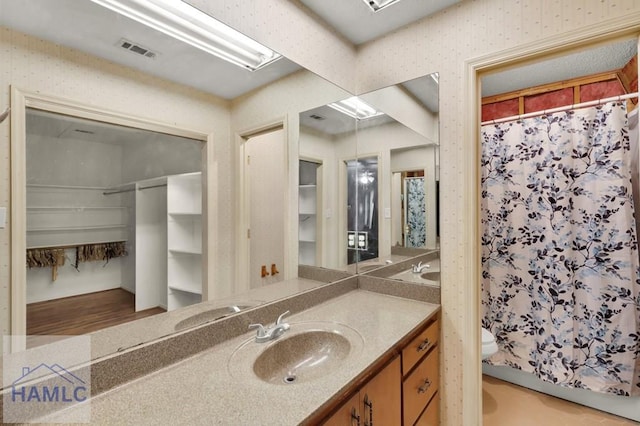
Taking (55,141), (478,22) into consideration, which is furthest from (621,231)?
(55,141)

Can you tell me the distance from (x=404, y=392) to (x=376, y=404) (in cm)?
28

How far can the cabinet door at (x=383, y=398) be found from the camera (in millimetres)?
1016

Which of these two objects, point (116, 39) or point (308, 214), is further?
point (308, 214)

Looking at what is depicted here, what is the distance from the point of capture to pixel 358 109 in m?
1.98

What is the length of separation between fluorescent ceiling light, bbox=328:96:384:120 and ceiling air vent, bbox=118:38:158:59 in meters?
1.16

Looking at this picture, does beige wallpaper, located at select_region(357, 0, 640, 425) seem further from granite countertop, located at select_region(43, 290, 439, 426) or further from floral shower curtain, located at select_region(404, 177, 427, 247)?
granite countertop, located at select_region(43, 290, 439, 426)

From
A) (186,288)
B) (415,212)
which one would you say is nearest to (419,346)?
(415,212)

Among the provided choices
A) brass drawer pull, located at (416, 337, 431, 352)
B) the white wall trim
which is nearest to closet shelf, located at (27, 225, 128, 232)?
brass drawer pull, located at (416, 337, 431, 352)

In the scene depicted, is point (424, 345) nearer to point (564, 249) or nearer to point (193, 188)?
point (193, 188)

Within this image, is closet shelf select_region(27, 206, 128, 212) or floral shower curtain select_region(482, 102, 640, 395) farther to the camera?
floral shower curtain select_region(482, 102, 640, 395)

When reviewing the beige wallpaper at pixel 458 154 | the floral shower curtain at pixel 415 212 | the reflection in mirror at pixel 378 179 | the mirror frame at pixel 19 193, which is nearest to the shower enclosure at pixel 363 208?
the reflection in mirror at pixel 378 179

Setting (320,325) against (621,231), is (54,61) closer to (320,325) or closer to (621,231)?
(320,325)

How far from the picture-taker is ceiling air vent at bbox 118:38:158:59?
95cm

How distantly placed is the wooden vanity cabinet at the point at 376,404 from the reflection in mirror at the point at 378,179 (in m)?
0.75
